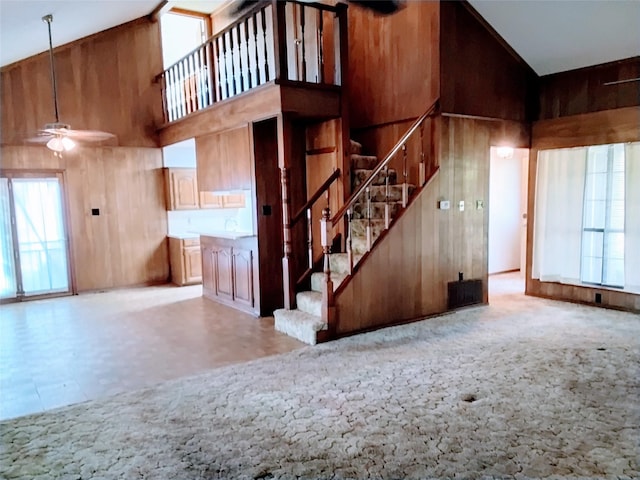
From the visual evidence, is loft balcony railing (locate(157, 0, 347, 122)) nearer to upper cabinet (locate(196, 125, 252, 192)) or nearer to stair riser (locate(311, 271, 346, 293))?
Answer: upper cabinet (locate(196, 125, 252, 192))

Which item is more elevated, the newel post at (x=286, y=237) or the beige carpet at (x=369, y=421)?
the newel post at (x=286, y=237)

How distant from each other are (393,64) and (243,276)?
3.31m

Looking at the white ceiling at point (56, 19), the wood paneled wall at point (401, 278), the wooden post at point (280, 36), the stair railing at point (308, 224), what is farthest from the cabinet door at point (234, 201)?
the wood paneled wall at point (401, 278)

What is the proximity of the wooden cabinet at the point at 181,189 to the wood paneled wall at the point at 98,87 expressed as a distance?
65 centimetres

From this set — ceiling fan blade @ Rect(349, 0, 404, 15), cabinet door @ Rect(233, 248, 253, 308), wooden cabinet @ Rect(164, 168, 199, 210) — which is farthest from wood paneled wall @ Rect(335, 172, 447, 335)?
wooden cabinet @ Rect(164, 168, 199, 210)

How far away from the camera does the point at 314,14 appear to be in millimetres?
6066

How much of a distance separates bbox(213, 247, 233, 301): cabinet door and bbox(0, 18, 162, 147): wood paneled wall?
2784 mm

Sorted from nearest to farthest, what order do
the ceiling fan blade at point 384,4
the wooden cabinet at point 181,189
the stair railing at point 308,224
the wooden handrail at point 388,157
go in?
the ceiling fan blade at point 384,4, the wooden handrail at point 388,157, the stair railing at point 308,224, the wooden cabinet at point 181,189

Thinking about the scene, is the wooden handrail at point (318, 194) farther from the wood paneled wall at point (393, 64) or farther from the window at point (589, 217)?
the window at point (589, 217)

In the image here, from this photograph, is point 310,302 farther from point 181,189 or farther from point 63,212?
point 63,212

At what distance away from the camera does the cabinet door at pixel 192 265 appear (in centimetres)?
763

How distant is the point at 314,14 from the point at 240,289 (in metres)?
3.79

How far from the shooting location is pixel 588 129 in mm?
5527

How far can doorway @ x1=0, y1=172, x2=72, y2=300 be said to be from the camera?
6659 mm
